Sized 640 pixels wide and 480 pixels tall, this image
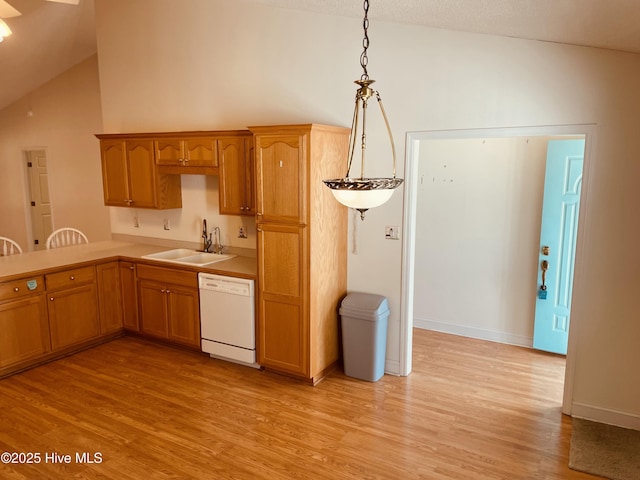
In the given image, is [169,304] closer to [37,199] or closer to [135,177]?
[135,177]

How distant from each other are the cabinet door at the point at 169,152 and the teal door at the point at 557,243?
11.4 feet

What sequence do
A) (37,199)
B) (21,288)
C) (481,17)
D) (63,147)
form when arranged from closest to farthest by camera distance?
(481,17), (21,288), (63,147), (37,199)

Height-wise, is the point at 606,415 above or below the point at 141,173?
below

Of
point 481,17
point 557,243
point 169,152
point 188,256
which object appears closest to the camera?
point 481,17

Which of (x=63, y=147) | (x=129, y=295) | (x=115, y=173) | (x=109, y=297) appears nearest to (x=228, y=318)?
(x=129, y=295)

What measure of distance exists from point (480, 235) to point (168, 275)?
3.13 m

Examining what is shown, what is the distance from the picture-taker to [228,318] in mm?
4016

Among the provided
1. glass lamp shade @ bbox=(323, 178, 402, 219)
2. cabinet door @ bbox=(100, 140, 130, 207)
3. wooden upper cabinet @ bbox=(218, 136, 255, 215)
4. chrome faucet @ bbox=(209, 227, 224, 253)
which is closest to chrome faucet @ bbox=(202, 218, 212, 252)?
chrome faucet @ bbox=(209, 227, 224, 253)

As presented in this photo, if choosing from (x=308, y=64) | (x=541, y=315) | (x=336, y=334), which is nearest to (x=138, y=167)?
(x=308, y=64)

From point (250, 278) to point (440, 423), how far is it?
6.10ft

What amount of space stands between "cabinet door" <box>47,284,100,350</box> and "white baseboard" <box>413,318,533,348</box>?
3.39 metres

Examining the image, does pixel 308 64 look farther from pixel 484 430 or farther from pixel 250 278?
pixel 484 430

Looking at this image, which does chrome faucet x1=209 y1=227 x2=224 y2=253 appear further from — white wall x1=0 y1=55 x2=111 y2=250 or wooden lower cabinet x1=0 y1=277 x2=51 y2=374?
white wall x1=0 y1=55 x2=111 y2=250

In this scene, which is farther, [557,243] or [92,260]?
[92,260]
